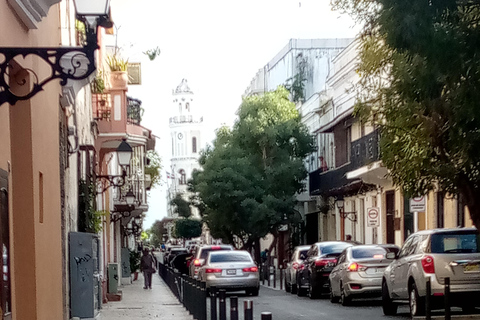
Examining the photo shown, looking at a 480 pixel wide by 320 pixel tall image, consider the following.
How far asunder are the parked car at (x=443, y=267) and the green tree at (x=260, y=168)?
3578 centimetres

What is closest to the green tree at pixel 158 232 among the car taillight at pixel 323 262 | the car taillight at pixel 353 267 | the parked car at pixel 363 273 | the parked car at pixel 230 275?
the parked car at pixel 230 275

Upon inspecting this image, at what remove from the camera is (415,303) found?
19.5 m

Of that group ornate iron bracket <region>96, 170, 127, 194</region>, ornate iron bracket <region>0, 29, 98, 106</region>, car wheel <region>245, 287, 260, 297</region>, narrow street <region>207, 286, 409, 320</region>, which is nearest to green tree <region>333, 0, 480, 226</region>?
narrow street <region>207, 286, 409, 320</region>

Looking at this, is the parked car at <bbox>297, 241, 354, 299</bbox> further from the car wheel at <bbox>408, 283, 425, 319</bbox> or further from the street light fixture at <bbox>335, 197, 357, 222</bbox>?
the street light fixture at <bbox>335, 197, 357, 222</bbox>

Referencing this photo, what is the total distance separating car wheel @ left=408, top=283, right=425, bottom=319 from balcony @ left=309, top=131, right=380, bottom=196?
52.8 feet

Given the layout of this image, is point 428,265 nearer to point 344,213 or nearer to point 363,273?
point 363,273

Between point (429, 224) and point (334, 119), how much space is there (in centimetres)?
1130

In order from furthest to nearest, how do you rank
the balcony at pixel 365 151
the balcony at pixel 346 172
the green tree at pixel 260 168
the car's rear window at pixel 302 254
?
1. the green tree at pixel 260 168
2. the balcony at pixel 346 172
3. the balcony at pixel 365 151
4. the car's rear window at pixel 302 254

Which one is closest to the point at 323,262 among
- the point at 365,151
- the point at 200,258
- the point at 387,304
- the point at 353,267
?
the point at 353,267

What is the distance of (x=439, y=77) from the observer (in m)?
15.2

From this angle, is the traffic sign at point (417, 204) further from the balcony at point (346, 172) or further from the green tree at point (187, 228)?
the green tree at point (187, 228)

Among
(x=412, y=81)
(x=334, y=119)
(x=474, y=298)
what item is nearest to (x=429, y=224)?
(x=334, y=119)

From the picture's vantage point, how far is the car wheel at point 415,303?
63.2 ft

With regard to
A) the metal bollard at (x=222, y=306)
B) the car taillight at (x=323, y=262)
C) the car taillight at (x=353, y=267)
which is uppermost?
the metal bollard at (x=222, y=306)
